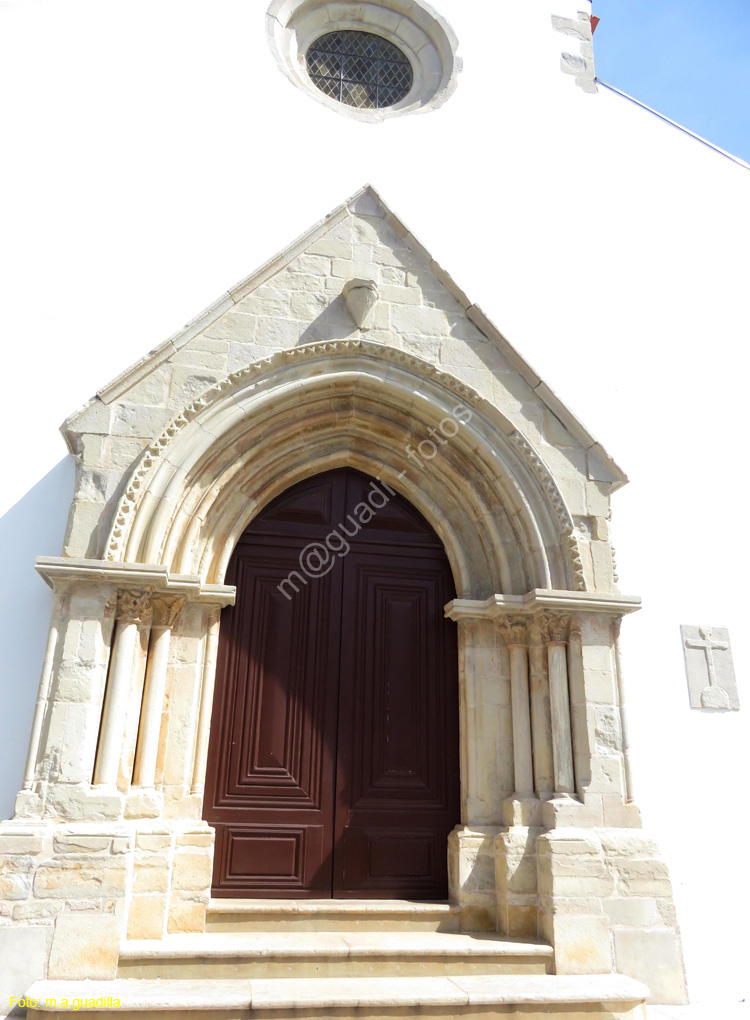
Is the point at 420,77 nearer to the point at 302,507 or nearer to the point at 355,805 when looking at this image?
the point at 302,507

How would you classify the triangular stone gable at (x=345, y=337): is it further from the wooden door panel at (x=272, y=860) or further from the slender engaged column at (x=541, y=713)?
the wooden door panel at (x=272, y=860)

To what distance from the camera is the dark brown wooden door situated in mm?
4871

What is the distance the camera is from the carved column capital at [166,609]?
4613 mm

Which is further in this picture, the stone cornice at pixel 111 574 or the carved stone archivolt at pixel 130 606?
the carved stone archivolt at pixel 130 606

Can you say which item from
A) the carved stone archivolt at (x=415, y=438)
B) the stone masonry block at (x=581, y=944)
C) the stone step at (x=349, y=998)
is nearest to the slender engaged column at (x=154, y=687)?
the carved stone archivolt at (x=415, y=438)

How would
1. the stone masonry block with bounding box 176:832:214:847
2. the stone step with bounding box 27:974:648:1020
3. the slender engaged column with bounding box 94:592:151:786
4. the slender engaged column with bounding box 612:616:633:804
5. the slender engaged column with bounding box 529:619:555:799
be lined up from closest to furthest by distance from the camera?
the stone step with bounding box 27:974:648:1020, the slender engaged column with bounding box 94:592:151:786, the stone masonry block with bounding box 176:832:214:847, the slender engaged column with bounding box 612:616:633:804, the slender engaged column with bounding box 529:619:555:799

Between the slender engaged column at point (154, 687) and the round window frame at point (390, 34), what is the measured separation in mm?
A: 4554

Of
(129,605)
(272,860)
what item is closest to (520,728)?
(272,860)

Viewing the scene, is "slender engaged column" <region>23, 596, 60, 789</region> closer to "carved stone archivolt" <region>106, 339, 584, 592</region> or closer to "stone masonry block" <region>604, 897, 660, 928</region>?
"carved stone archivolt" <region>106, 339, 584, 592</region>

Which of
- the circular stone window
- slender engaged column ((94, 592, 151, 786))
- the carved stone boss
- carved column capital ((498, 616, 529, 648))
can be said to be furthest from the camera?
the circular stone window

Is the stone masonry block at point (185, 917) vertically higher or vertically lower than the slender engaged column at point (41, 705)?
lower

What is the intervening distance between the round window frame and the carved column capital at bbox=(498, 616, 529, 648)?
14.3 ft

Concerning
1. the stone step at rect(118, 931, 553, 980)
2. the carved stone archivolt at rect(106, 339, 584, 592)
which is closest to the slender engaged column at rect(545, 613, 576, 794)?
the carved stone archivolt at rect(106, 339, 584, 592)

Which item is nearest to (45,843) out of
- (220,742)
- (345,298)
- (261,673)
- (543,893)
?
(220,742)
